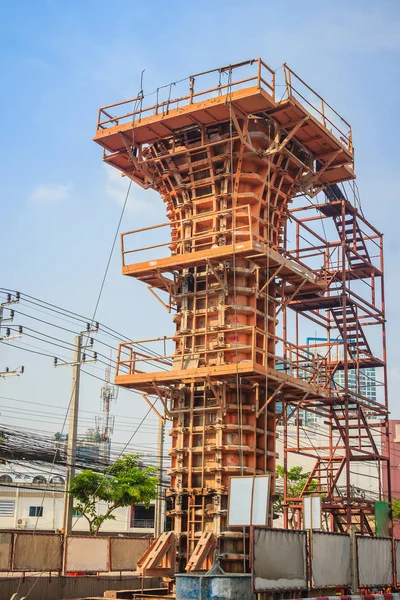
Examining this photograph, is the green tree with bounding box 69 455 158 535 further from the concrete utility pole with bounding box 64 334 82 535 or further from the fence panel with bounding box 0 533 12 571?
the fence panel with bounding box 0 533 12 571

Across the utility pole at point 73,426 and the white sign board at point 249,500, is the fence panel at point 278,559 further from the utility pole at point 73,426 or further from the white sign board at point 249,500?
the utility pole at point 73,426

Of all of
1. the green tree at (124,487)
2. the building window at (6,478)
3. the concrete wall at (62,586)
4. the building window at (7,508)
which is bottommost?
the concrete wall at (62,586)

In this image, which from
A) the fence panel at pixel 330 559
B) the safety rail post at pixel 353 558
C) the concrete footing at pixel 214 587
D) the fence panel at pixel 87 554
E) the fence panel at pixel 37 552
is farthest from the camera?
the fence panel at pixel 87 554

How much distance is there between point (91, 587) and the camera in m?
22.3

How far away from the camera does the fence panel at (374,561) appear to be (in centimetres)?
1786

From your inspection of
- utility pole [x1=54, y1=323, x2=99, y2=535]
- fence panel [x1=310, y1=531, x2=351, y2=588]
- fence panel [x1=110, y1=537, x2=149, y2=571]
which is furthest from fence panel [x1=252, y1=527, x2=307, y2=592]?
utility pole [x1=54, y1=323, x2=99, y2=535]

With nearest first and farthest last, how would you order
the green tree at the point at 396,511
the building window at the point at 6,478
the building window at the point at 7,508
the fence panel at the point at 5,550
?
the fence panel at the point at 5,550 < the green tree at the point at 396,511 < the building window at the point at 7,508 < the building window at the point at 6,478

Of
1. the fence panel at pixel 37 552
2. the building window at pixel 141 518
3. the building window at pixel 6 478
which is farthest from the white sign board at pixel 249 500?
the building window at pixel 6 478

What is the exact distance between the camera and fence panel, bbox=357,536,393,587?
58.6ft

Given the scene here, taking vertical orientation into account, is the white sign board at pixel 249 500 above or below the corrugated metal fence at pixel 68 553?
above

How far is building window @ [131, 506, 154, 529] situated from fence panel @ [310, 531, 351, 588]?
55.9 m

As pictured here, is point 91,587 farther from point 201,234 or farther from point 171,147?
point 171,147

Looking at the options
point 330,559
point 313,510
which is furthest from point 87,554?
point 330,559

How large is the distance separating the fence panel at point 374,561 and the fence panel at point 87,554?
854cm
